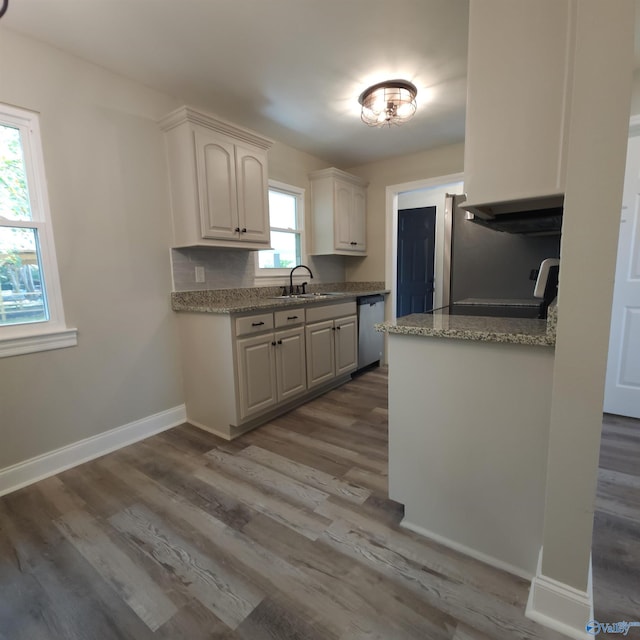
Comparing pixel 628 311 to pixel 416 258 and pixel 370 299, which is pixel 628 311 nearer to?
pixel 370 299

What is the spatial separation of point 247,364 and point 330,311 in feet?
3.56

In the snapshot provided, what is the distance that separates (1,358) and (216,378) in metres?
1.18

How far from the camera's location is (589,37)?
2.89 ft

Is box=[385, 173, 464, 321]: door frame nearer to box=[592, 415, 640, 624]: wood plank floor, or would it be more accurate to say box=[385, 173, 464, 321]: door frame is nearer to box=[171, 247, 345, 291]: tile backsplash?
box=[171, 247, 345, 291]: tile backsplash

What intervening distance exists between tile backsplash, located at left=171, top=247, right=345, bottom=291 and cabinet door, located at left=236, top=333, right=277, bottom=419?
2.35ft

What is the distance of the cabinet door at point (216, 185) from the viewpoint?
7.82 ft

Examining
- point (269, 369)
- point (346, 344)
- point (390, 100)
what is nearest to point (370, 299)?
point (346, 344)

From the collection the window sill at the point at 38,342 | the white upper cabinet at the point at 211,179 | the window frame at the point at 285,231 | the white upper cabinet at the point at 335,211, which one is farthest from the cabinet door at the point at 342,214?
the window sill at the point at 38,342

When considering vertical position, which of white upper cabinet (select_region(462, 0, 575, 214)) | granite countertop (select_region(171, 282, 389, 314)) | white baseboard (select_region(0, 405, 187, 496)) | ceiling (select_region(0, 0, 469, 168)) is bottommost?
white baseboard (select_region(0, 405, 187, 496))

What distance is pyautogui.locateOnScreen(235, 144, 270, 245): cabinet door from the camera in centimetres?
264

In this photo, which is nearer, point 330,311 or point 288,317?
point 288,317

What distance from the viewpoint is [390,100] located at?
2420 millimetres

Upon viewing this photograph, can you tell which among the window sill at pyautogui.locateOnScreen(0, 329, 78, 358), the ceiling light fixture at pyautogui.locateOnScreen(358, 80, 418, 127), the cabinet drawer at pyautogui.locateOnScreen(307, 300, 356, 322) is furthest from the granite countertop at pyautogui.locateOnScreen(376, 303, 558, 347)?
the window sill at pyautogui.locateOnScreen(0, 329, 78, 358)

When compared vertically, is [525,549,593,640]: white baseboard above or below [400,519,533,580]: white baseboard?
above
